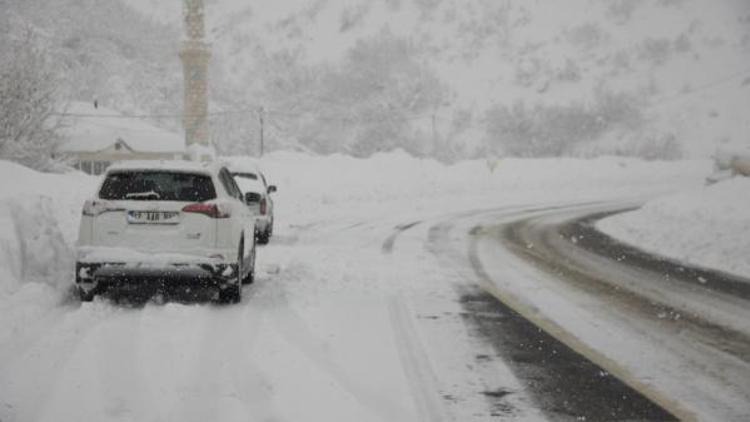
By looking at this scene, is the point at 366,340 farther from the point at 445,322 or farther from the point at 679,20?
the point at 679,20

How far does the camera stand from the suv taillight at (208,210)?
8367 mm

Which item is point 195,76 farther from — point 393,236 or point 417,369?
point 417,369

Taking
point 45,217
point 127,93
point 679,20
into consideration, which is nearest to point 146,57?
point 127,93

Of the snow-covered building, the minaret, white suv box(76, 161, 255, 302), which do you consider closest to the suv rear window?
white suv box(76, 161, 255, 302)

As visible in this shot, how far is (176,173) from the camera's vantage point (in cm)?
860

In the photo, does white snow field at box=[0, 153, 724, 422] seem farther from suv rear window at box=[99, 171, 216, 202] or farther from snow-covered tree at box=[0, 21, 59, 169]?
snow-covered tree at box=[0, 21, 59, 169]

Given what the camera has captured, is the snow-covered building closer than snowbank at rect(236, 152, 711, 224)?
No

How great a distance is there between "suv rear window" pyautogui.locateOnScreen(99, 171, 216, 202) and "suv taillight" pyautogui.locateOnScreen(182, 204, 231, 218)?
4.7 inches

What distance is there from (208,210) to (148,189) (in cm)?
73

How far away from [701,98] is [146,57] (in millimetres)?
76805

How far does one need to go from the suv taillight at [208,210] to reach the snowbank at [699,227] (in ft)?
26.3

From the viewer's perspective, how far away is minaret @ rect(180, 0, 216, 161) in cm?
7831

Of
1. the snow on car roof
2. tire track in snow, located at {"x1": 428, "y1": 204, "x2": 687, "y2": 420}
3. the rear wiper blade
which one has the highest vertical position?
the snow on car roof

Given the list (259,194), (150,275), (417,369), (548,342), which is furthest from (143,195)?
(259,194)
